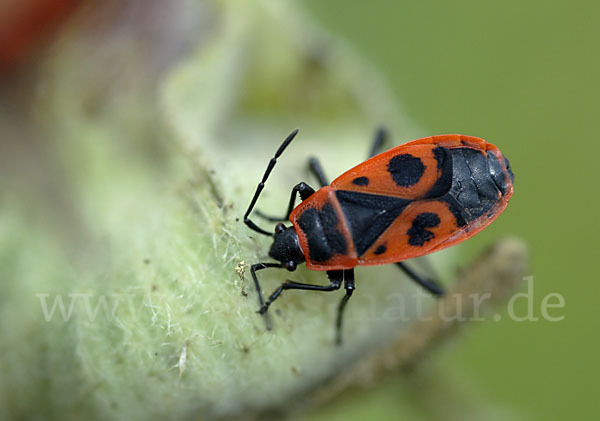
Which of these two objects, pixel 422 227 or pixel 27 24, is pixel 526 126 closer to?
pixel 422 227

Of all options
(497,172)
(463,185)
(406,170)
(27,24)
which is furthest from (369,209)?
(27,24)

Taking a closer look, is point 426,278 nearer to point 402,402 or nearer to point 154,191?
point 402,402

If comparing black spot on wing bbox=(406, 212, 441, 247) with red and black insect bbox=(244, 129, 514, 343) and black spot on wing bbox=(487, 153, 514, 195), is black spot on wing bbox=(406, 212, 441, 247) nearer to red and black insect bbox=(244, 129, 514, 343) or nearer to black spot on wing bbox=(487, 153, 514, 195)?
red and black insect bbox=(244, 129, 514, 343)

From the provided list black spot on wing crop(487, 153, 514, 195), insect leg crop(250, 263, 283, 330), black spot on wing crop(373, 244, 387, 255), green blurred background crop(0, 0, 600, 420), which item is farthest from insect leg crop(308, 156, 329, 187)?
green blurred background crop(0, 0, 600, 420)

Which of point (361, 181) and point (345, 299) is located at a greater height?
point (361, 181)

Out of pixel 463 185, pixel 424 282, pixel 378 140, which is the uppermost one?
pixel 378 140

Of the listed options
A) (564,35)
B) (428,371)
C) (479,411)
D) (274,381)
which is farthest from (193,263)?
(564,35)

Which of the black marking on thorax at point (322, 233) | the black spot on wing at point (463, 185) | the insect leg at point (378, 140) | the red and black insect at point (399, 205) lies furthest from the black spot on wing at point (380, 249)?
the insect leg at point (378, 140)
